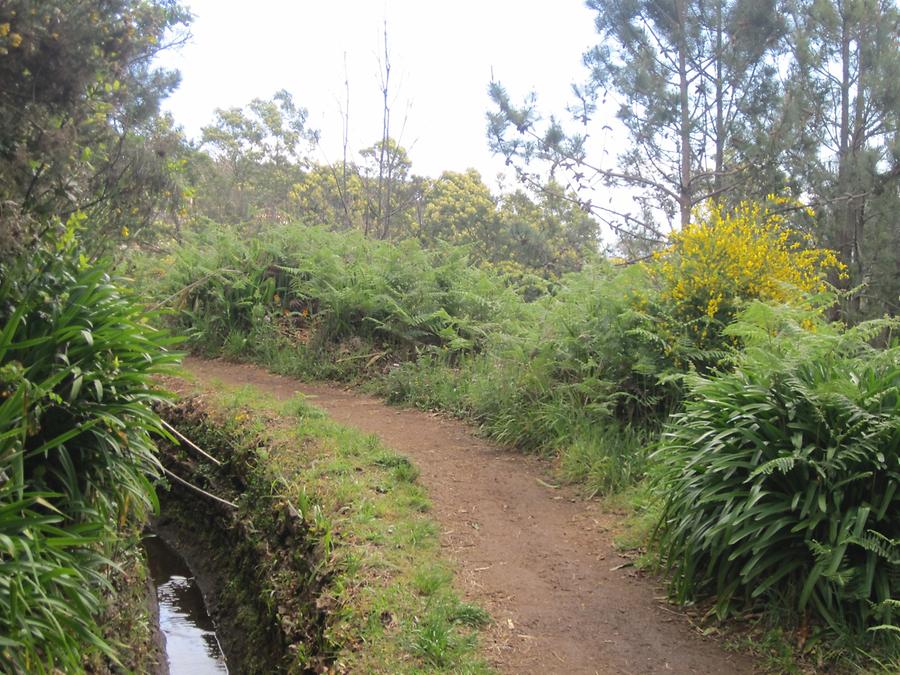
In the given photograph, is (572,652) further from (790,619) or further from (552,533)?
(552,533)

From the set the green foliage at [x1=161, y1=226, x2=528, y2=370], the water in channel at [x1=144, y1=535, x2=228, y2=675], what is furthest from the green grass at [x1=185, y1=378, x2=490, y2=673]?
the green foliage at [x1=161, y1=226, x2=528, y2=370]

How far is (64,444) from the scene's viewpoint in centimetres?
422

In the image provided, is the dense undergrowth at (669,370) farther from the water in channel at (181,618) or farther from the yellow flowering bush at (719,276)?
the water in channel at (181,618)

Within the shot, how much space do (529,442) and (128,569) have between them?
3961 millimetres

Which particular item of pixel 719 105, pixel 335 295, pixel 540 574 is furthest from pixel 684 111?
pixel 540 574

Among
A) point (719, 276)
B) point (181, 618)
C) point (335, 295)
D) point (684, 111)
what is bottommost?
point (181, 618)

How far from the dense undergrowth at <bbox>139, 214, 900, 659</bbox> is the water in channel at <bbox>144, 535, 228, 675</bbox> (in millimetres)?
2985

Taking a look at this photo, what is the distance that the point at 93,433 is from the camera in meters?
4.30

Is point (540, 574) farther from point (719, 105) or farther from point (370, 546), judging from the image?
point (719, 105)

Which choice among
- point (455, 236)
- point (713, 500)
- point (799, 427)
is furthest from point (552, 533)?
point (455, 236)

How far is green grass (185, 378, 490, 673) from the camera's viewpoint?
412 cm

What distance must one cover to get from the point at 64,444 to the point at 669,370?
4485mm

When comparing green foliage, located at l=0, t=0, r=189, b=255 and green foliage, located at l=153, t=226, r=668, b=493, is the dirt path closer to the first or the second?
green foliage, located at l=153, t=226, r=668, b=493

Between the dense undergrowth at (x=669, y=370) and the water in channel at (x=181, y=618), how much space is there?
2985 millimetres
